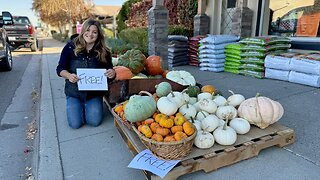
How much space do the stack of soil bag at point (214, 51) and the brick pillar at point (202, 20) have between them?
1.82 m

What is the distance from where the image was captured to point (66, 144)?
116 inches

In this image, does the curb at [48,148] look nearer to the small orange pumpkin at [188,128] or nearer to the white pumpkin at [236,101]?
the small orange pumpkin at [188,128]

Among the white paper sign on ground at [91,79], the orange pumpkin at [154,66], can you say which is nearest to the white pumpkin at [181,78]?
the orange pumpkin at [154,66]

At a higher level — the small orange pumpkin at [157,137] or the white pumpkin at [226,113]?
the white pumpkin at [226,113]

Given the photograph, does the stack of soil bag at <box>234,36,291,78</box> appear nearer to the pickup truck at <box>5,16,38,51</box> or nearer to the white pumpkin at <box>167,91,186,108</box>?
the white pumpkin at <box>167,91,186,108</box>

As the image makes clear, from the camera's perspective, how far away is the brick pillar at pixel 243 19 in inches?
263

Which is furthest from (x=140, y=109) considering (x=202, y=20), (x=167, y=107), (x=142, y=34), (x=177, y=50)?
(x=142, y=34)

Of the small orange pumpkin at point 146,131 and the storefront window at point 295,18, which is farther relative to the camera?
the storefront window at point 295,18

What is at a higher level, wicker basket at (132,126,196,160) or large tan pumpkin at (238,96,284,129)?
large tan pumpkin at (238,96,284,129)

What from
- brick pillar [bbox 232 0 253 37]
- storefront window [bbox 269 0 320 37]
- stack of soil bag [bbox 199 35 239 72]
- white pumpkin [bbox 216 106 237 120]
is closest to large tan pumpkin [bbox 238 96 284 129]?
white pumpkin [bbox 216 106 237 120]

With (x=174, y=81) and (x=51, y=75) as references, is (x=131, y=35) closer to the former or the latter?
(x=51, y=75)

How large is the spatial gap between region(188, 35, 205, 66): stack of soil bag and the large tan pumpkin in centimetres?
456

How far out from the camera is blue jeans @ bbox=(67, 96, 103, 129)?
130 inches

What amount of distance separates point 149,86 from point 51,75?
4761 mm
